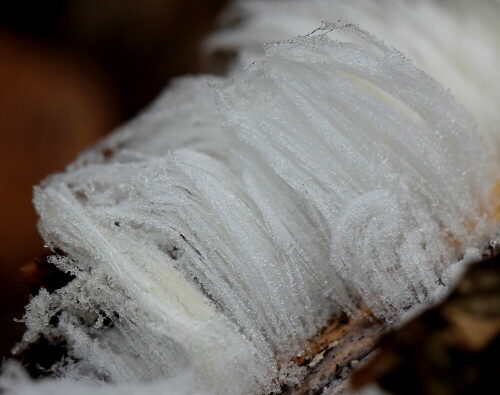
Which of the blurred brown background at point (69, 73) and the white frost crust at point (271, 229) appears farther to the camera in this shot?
the blurred brown background at point (69, 73)

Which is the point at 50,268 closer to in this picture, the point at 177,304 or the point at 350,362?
the point at 177,304

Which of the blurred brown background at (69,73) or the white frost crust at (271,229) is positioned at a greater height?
the blurred brown background at (69,73)

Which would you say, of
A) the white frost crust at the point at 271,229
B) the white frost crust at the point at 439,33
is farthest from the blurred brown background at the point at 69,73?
the white frost crust at the point at 271,229

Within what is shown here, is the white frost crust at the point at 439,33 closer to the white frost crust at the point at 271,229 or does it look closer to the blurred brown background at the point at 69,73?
the white frost crust at the point at 271,229

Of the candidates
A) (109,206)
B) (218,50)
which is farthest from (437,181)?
(218,50)

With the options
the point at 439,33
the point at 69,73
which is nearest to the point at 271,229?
the point at 439,33

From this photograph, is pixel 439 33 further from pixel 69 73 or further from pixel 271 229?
pixel 69 73

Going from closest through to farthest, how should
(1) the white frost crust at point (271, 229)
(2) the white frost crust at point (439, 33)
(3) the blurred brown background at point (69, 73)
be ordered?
(1) the white frost crust at point (271, 229)
(2) the white frost crust at point (439, 33)
(3) the blurred brown background at point (69, 73)
